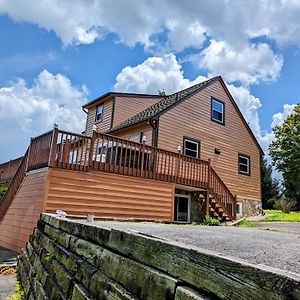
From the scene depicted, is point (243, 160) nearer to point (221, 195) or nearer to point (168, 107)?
point (221, 195)

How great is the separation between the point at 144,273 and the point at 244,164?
1704cm

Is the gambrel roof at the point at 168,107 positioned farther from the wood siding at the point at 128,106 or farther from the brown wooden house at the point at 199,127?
the wood siding at the point at 128,106

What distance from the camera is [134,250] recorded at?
2164mm

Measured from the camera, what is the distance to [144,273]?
1919mm

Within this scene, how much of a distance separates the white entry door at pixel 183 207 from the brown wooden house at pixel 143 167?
0.14ft

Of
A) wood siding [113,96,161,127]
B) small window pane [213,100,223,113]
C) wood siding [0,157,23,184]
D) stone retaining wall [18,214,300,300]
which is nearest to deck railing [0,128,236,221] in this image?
wood siding [0,157,23,184]

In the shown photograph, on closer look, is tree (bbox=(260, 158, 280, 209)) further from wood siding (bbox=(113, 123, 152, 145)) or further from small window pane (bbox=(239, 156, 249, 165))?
wood siding (bbox=(113, 123, 152, 145))

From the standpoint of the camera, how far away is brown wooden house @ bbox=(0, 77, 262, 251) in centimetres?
820

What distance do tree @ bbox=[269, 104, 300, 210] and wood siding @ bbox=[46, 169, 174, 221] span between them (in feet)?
74.4

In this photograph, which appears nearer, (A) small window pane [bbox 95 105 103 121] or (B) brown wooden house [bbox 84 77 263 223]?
(B) brown wooden house [bbox 84 77 263 223]

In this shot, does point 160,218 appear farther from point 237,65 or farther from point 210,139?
point 237,65

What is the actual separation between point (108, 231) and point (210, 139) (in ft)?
45.9

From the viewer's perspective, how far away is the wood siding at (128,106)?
1698cm

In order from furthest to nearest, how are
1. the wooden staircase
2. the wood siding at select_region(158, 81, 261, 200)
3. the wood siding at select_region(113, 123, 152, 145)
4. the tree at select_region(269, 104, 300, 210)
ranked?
the tree at select_region(269, 104, 300, 210)
the wood siding at select_region(158, 81, 261, 200)
the wood siding at select_region(113, 123, 152, 145)
the wooden staircase
